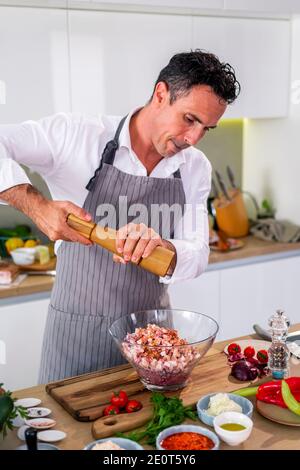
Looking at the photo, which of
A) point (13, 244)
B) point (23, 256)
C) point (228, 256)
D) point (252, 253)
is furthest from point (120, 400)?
point (252, 253)

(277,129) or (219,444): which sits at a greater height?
(277,129)

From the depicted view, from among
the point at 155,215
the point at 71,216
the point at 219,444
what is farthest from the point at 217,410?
the point at 155,215

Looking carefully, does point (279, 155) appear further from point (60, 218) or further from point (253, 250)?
point (60, 218)

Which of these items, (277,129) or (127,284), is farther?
(277,129)

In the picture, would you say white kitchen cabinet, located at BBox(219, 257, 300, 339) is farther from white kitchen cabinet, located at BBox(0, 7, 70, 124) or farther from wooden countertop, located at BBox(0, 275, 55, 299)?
white kitchen cabinet, located at BBox(0, 7, 70, 124)

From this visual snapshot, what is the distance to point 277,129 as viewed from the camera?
365cm

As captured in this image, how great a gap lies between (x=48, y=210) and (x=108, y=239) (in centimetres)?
17

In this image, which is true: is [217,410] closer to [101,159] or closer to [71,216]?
[71,216]

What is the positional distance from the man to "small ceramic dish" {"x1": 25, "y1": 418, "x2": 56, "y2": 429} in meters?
0.50

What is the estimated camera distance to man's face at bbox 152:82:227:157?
5.86ft

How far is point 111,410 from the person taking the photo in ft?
4.99

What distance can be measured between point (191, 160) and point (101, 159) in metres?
0.32

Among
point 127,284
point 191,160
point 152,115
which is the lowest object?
point 127,284
